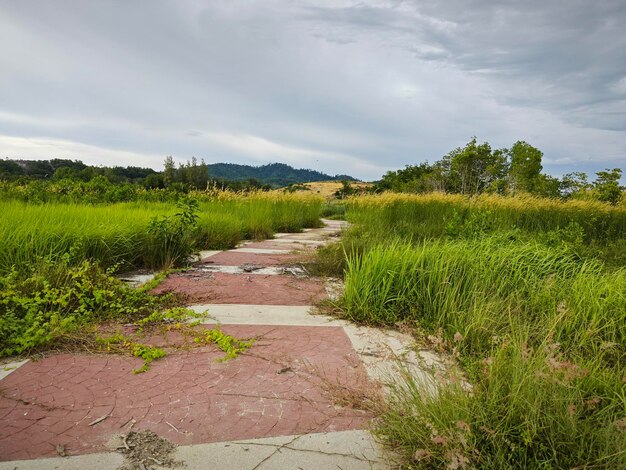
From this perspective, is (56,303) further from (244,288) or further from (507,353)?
(507,353)

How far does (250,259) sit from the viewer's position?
5.53 meters

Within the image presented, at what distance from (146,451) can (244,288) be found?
2.47 metres

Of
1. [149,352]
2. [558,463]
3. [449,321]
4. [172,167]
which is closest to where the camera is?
[558,463]

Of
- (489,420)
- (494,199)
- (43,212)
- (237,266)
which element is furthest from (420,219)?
(489,420)

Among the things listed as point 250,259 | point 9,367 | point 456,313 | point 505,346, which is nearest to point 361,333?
point 456,313

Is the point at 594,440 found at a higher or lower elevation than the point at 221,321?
higher

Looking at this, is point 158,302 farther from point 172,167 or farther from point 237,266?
point 172,167

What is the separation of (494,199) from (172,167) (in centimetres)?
5622

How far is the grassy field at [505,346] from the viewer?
1.33 metres

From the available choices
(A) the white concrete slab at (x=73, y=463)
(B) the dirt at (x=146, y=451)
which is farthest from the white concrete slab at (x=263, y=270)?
(A) the white concrete slab at (x=73, y=463)

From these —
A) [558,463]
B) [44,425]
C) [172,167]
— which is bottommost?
[44,425]

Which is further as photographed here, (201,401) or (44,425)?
(201,401)

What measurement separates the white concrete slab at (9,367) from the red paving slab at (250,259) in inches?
117

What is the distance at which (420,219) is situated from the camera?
984 cm
